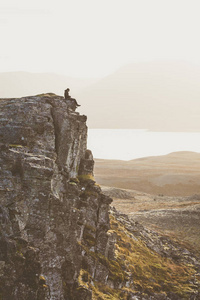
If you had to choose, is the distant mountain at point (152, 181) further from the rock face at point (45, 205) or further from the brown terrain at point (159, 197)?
the rock face at point (45, 205)

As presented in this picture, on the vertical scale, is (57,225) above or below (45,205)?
below

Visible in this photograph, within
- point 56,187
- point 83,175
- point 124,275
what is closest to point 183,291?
point 124,275

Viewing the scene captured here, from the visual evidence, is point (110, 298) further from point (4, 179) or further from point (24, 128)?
point (24, 128)

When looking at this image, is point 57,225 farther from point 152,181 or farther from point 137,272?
point 152,181

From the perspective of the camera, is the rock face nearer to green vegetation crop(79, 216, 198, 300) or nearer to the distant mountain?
green vegetation crop(79, 216, 198, 300)

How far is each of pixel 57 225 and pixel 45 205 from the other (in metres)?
2.03

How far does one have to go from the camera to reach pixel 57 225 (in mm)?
21672

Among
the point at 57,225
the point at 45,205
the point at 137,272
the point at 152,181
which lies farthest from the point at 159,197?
the point at 45,205

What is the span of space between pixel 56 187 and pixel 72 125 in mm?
5935

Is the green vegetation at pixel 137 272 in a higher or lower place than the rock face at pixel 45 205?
lower

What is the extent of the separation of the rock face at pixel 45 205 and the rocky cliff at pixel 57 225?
57 mm

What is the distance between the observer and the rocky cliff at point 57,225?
60.8ft

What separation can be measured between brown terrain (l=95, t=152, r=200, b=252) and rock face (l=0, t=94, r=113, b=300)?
2509 cm

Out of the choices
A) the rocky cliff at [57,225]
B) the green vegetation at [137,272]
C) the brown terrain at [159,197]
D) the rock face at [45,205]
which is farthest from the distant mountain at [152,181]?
the rock face at [45,205]
